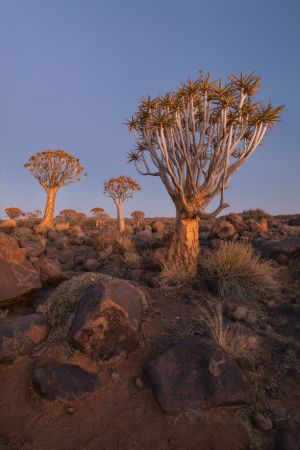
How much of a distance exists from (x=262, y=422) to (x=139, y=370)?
1542mm

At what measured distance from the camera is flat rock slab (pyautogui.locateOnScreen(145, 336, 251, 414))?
11.4 feet

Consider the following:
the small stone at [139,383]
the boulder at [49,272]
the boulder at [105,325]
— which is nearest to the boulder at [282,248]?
the boulder at [105,325]

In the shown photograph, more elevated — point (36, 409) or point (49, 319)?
point (49, 319)

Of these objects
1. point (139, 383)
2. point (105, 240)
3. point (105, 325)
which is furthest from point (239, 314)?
point (105, 240)

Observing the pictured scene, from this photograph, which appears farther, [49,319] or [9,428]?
[49,319]

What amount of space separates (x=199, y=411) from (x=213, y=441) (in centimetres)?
34

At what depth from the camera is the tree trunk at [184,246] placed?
24.4ft

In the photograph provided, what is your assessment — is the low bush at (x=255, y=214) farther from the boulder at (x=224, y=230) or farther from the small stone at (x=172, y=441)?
the small stone at (x=172, y=441)

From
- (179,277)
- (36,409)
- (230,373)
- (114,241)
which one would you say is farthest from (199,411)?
(114,241)

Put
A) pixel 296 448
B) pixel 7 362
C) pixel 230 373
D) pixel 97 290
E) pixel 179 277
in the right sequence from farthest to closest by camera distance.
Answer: pixel 179 277, pixel 97 290, pixel 7 362, pixel 230 373, pixel 296 448

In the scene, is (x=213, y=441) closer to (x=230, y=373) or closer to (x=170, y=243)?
(x=230, y=373)

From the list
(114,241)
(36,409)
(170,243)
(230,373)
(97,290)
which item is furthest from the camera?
(114,241)

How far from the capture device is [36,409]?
350cm

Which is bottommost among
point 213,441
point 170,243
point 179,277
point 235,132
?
point 213,441
